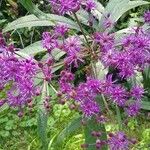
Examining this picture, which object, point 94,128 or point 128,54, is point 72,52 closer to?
point 128,54

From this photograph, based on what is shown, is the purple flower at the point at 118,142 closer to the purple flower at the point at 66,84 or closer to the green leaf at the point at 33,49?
the purple flower at the point at 66,84

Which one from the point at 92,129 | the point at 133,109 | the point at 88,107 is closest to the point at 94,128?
the point at 92,129

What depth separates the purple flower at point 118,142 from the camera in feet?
4.17

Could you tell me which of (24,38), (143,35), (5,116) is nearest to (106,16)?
(143,35)

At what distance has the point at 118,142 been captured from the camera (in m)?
1.27

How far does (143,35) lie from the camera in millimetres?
1347

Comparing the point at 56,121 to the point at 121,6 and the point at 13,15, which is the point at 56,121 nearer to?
the point at 13,15

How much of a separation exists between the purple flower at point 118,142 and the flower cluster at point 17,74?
236mm

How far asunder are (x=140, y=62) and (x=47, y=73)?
0.24m

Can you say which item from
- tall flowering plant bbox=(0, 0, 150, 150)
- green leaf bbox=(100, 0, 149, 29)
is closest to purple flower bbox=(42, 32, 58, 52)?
tall flowering plant bbox=(0, 0, 150, 150)

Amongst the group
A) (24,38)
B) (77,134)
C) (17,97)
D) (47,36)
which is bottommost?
(77,134)

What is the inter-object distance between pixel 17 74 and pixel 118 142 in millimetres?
311

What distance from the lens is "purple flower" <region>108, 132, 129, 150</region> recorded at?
1.27m

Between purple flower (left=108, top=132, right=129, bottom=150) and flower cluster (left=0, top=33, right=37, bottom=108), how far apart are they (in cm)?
24
